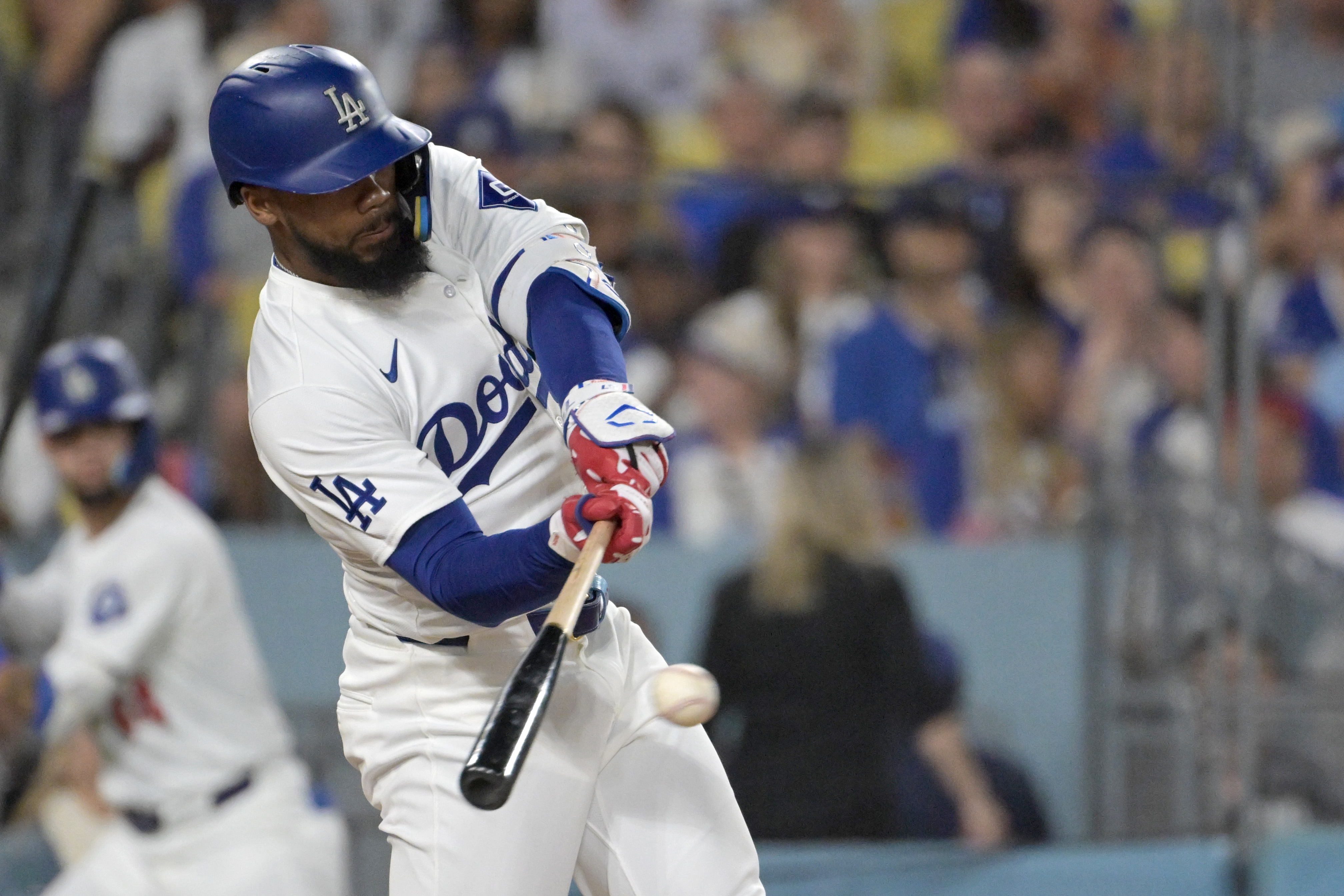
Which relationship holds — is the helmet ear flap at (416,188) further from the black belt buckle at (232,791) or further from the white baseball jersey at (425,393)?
the black belt buckle at (232,791)

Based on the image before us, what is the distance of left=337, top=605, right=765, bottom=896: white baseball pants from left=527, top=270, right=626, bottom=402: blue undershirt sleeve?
397mm

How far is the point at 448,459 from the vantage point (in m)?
2.39

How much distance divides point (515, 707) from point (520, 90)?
14.9ft

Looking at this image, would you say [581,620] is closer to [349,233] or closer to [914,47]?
[349,233]

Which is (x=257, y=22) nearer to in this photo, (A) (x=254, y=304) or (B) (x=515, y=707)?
(A) (x=254, y=304)

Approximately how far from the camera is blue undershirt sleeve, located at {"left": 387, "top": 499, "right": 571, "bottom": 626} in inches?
83.3

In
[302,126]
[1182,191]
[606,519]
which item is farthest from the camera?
[1182,191]

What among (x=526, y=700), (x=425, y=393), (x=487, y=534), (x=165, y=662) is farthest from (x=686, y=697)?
(x=165, y=662)

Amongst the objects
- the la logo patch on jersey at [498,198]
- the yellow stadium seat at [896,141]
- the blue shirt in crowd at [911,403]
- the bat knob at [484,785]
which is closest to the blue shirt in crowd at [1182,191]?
the blue shirt in crowd at [911,403]

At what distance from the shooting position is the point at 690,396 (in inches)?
208

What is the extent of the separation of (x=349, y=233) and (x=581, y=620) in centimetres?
64

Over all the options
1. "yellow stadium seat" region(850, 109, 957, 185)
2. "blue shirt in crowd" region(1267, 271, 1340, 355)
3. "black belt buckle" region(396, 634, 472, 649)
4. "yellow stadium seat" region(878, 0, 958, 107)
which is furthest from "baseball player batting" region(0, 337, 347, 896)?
"blue shirt in crowd" region(1267, 271, 1340, 355)

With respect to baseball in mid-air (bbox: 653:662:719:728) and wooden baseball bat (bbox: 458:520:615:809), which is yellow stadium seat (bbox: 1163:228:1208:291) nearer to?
baseball in mid-air (bbox: 653:662:719:728)

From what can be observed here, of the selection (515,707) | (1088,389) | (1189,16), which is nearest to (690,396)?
(1088,389)
